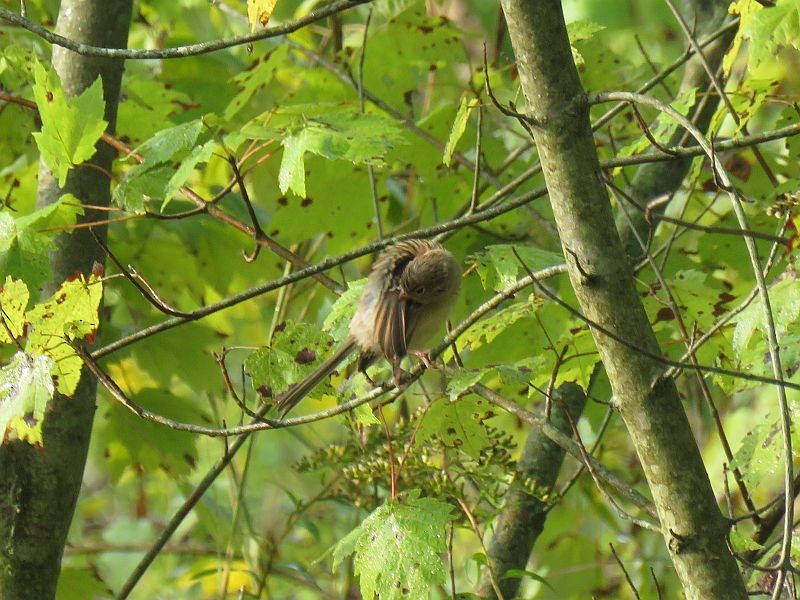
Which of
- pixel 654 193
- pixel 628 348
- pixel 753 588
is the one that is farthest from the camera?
pixel 654 193

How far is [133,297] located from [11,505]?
1141 mm

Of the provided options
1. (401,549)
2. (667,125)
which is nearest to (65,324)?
(401,549)

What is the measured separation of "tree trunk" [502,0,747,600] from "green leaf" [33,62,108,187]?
3.50ft

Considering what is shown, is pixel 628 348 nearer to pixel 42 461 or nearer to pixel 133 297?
pixel 42 461

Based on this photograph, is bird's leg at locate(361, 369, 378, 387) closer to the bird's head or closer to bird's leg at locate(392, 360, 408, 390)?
bird's leg at locate(392, 360, 408, 390)

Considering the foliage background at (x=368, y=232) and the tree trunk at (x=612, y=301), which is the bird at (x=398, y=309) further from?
the tree trunk at (x=612, y=301)

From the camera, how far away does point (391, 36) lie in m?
3.54

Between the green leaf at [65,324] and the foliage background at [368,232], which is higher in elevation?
the foliage background at [368,232]

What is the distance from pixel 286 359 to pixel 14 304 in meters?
0.59

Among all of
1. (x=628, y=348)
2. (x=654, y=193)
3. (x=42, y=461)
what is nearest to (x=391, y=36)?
(x=654, y=193)

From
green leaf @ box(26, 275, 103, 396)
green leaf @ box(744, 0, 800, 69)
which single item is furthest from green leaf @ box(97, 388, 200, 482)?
green leaf @ box(744, 0, 800, 69)

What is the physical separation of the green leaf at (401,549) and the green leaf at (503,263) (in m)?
0.50

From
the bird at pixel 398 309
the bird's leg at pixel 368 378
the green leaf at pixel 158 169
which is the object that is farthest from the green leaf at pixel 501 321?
the green leaf at pixel 158 169

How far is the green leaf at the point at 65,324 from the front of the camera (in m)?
2.14
